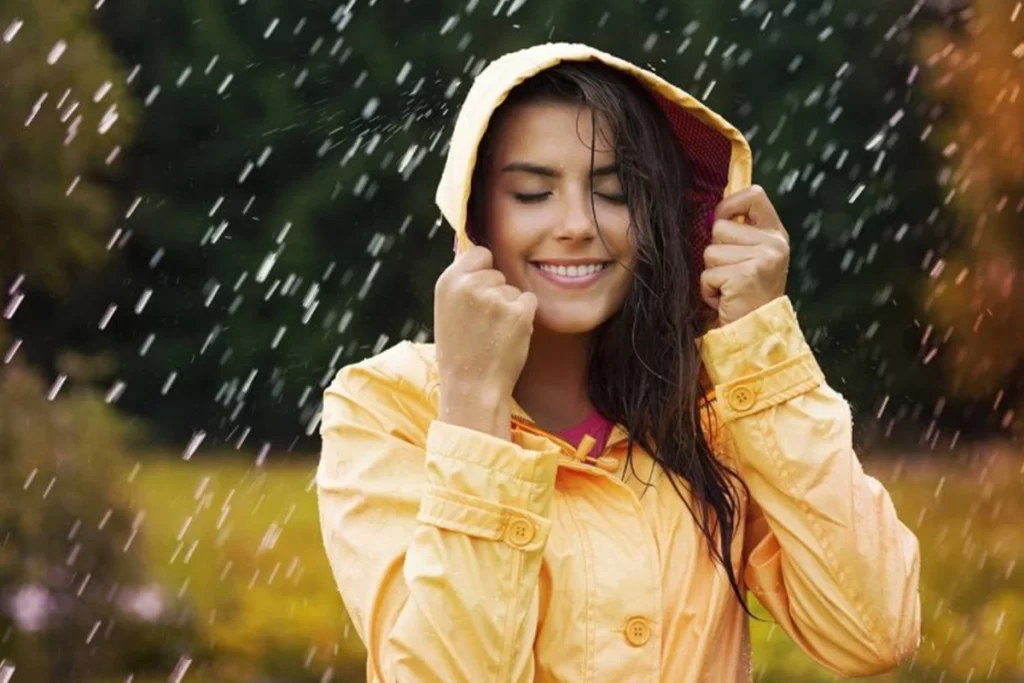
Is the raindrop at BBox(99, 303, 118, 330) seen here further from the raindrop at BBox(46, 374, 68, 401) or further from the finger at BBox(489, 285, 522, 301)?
the finger at BBox(489, 285, 522, 301)

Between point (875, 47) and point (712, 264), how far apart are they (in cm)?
763

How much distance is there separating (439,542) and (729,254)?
0.69 meters

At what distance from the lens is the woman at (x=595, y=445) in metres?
2.47

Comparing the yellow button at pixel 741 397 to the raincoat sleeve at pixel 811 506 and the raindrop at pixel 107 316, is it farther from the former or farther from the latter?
the raindrop at pixel 107 316

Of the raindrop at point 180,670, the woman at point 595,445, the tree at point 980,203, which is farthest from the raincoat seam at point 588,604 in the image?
the tree at point 980,203

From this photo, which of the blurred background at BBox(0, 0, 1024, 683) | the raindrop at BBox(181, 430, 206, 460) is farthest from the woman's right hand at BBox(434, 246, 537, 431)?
the raindrop at BBox(181, 430, 206, 460)

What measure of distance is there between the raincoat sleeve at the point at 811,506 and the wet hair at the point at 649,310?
75 mm

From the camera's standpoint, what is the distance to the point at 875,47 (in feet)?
32.8

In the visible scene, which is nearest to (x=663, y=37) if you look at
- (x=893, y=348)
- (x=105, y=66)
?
(x=893, y=348)

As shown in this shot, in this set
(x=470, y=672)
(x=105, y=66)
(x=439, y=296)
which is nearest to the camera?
(x=470, y=672)

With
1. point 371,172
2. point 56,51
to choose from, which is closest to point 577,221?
point 56,51

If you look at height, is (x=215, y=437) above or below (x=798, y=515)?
below

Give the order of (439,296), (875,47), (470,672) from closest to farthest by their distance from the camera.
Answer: (470,672) → (439,296) → (875,47)

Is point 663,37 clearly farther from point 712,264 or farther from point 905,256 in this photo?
point 712,264
